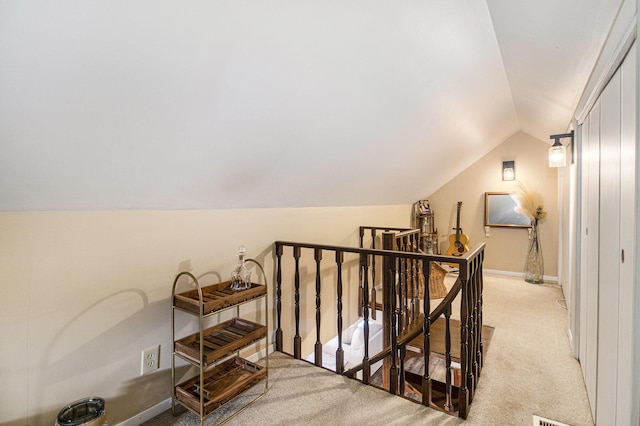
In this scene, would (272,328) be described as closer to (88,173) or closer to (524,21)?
(88,173)

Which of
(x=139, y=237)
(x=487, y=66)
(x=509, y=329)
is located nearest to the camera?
(x=139, y=237)

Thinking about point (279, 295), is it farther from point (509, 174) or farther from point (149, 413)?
point (509, 174)

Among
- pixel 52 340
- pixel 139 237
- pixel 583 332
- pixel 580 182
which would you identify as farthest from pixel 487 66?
pixel 52 340

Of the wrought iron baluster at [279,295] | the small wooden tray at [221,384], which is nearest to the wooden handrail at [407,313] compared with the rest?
the wrought iron baluster at [279,295]

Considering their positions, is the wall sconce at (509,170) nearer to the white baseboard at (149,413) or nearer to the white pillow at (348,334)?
the white pillow at (348,334)

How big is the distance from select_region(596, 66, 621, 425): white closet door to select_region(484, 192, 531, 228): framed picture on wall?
13.1 ft

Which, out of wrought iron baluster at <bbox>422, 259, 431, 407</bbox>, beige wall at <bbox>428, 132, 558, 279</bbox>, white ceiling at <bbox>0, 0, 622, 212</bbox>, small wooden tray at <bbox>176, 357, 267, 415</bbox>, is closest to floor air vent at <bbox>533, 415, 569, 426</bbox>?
wrought iron baluster at <bbox>422, 259, 431, 407</bbox>

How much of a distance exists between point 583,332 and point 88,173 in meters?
3.19

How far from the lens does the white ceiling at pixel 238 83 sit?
42.2 inches

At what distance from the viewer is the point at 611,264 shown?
4.82 feet

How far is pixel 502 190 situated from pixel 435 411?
4.59m

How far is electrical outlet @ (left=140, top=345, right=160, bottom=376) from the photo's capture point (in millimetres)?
1805

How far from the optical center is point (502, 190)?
5414mm

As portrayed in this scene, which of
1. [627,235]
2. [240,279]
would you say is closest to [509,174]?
[627,235]
